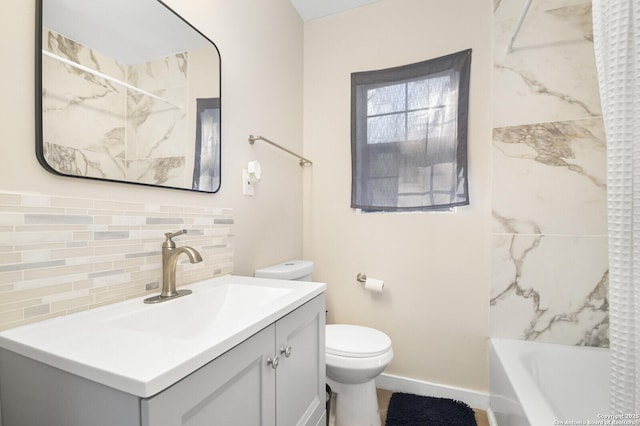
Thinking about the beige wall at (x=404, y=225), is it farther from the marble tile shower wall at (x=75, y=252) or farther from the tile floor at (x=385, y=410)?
the marble tile shower wall at (x=75, y=252)

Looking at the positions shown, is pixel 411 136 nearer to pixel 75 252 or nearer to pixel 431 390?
pixel 431 390

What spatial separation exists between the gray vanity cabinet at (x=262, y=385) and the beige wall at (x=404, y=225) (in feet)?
2.92

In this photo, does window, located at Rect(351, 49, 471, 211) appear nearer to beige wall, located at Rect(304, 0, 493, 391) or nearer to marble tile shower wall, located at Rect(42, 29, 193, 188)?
beige wall, located at Rect(304, 0, 493, 391)

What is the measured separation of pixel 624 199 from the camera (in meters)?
0.69

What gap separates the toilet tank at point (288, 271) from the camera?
1484mm

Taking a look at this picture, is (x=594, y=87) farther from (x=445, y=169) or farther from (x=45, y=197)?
(x=45, y=197)

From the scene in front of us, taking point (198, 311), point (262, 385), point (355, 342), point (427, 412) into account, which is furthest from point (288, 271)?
point (427, 412)

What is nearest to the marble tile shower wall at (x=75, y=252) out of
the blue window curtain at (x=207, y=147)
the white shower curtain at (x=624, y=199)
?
the blue window curtain at (x=207, y=147)

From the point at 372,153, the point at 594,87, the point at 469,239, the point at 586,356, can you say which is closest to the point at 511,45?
the point at 594,87

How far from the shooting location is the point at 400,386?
1803 mm

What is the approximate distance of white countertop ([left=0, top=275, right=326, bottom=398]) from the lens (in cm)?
46

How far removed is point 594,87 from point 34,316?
2.39m

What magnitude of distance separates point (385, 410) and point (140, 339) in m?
1.57

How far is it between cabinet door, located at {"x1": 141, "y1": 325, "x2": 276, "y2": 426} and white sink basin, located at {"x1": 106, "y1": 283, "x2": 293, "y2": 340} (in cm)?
11
